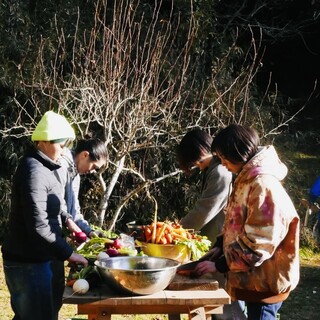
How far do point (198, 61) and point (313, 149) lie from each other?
8.81ft

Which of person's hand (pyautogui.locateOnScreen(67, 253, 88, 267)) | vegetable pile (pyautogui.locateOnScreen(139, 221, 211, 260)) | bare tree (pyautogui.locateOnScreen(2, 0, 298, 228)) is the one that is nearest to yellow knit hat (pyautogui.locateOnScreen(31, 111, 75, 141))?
person's hand (pyautogui.locateOnScreen(67, 253, 88, 267))

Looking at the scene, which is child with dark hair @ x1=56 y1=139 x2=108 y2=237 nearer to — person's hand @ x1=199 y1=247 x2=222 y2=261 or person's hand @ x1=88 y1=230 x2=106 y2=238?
person's hand @ x1=88 y1=230 x2=106 y2=238

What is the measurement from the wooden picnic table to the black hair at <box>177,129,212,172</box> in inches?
42.5

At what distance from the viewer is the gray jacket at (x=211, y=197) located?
150 inches

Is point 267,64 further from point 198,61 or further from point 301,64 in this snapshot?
point 198,61

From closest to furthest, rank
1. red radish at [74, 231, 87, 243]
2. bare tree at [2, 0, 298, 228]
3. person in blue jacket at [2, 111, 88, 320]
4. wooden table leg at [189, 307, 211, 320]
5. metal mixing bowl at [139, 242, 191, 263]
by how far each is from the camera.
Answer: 1. wooden table leg at [189, 307, 211, 320]
2. person in blue jacket at [2, 111, 88, 320]
3. metal mixing bowl at [139, 242, 191, 263]
4. red radish at [74, 231, 87, 243]
5. bare tree at [2, 0, 298, 228]

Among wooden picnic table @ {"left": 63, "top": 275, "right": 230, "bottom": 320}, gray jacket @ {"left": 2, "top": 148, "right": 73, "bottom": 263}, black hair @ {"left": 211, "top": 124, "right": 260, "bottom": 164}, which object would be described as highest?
black hair @ {"left": 211, "top": 124, "right": 260, "bottom": 164}

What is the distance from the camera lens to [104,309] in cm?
262

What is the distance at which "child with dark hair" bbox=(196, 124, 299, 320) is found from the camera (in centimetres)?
256

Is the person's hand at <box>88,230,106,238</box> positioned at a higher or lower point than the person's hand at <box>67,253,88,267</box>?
lower

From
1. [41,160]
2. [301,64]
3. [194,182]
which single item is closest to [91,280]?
[41,160]

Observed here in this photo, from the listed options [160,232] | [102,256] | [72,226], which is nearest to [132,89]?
[72,226]

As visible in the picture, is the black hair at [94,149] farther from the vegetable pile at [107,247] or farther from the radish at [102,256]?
the radish at [102,256]

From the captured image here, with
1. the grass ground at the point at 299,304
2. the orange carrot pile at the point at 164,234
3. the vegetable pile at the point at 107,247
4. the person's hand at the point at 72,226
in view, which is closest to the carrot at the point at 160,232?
the orange carrot pile at the point at 164,234
